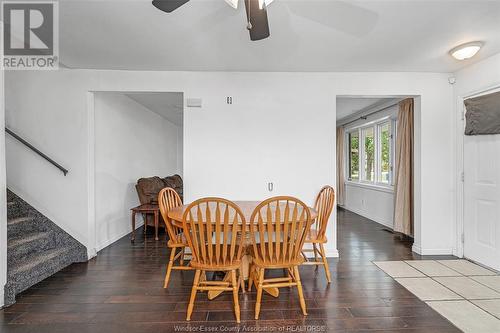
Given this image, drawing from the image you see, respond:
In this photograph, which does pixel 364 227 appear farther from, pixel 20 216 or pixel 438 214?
pixel 20 216

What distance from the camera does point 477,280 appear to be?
286 centimetres

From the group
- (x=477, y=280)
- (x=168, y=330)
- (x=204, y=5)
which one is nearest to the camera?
(x=168, y=330)

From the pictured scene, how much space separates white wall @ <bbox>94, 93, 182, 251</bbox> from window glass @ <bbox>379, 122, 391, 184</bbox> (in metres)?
4.76

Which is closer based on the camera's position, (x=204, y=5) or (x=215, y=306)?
(x=204, y=5)

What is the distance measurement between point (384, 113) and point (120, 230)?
5241 millimetres

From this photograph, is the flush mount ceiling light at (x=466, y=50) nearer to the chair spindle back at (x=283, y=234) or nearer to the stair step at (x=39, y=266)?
the chair spindle back at (x=283, y=234)

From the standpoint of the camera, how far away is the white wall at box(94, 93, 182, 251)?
4.00 m

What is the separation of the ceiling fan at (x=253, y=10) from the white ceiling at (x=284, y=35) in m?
0.36

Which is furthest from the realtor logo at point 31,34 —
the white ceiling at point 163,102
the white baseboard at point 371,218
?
the white baseboard at point 371,218

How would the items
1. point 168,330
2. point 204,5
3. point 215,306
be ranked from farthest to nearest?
point 215,306 → point 204,5 → point 168,330

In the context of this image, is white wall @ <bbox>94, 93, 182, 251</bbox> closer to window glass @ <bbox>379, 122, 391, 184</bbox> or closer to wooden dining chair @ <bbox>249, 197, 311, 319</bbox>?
wooden dining chair @ <bbox>249, 197, 311, 319</bbox>

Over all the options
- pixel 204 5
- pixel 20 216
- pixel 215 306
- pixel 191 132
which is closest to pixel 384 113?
pixel 191 132

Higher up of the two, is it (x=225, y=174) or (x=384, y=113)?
(x=384, y=113)

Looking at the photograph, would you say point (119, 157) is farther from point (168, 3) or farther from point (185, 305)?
point (168, 3)
